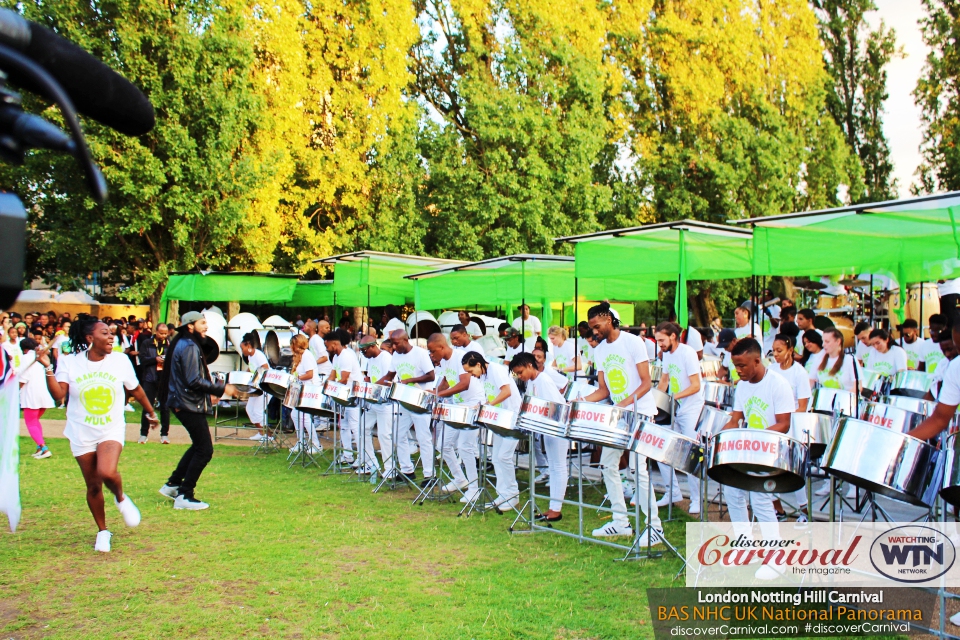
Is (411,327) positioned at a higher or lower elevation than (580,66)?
lower

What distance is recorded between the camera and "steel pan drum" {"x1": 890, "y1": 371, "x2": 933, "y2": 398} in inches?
263

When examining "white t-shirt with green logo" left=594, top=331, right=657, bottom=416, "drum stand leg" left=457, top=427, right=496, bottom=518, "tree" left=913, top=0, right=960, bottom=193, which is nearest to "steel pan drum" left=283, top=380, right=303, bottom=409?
"drum stand leg" left=457, top=427, right=496, bottom=518

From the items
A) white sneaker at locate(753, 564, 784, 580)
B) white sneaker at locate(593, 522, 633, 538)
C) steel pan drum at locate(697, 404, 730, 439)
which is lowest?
white sneaker at locate(593, 522, 633, 538)

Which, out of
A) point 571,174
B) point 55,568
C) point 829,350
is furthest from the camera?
point 571,174

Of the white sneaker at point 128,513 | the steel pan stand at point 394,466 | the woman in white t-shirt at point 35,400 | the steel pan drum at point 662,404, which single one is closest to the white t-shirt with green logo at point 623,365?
the steel pan drum at point 662,404

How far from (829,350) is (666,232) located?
2111mm

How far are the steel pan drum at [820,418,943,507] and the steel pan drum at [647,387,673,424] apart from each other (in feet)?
8.70

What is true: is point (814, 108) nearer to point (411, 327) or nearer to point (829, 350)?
point (411, 327)

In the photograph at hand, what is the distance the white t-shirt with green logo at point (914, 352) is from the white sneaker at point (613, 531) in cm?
440

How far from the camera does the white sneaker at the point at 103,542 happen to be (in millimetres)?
5188

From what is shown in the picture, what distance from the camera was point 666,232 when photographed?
830 centimetres

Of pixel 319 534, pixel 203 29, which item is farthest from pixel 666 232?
pixel 203 29

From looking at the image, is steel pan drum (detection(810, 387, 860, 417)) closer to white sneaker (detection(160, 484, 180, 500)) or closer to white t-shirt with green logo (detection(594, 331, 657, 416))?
white t-shirt with green logo (detection(594, 331, 657, 416))

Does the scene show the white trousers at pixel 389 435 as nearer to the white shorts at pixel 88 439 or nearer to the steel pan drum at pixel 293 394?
the steel pan drum at pixel 293 394
